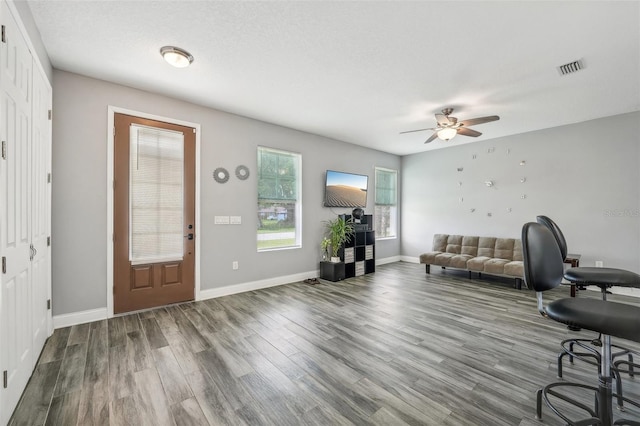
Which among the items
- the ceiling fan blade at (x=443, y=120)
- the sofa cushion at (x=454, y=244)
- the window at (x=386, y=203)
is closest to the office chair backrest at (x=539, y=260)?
the ceiling fan blade at (x=443, y=120)

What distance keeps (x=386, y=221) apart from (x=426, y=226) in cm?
100

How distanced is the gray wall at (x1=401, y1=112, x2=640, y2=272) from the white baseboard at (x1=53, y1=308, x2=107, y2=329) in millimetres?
6332

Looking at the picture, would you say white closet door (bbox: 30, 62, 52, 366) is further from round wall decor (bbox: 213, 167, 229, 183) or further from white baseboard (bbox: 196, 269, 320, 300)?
round wall decor (bbox: 213, 167, 229, 183)

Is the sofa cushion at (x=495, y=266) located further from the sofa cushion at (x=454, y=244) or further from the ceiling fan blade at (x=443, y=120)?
the ceiling fan blade at (x=443, y=120)

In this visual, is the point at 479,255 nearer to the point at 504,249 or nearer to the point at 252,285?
the point at 504,249

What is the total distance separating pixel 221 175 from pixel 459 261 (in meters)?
4.65

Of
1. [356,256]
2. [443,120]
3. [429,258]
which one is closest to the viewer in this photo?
[443,120]

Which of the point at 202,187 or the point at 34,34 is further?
the point at 202,187

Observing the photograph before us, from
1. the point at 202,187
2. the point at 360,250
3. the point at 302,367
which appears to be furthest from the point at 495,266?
the point at 202,187

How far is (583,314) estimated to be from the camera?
1.37 m

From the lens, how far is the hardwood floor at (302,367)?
5.53ft

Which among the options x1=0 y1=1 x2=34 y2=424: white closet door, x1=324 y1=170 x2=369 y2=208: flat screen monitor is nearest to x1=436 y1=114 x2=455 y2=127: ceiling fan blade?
x1=324 y1=170 x2=369 y2=208: flat screen monitor

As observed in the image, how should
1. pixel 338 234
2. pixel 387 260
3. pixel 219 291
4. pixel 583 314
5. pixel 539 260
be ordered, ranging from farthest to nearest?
pixel 387 260, pixel 338 234, pixel 219 291, pixel 539 260, pixel 583 314

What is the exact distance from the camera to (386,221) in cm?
Answer: 715
